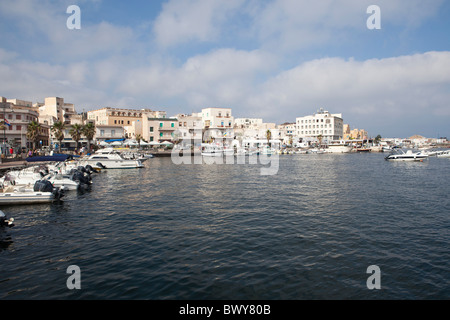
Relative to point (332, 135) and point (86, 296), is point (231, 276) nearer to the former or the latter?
point (86, 296)

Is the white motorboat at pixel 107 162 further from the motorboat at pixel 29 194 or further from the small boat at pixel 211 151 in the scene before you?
the small boat at pixel 211 151

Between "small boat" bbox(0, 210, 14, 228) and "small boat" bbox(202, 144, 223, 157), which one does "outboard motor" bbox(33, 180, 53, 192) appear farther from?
"small boat" bbox(202, 144, 223, 157)

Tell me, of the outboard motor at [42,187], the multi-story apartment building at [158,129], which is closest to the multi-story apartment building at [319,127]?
the multi-story apartment building at [158,129]

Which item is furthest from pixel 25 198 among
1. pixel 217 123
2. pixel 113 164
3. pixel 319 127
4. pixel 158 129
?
pixel 319 127

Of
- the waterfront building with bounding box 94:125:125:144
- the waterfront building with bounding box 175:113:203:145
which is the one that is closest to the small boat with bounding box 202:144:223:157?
the waterfront building with bounding box 175:113:203:145

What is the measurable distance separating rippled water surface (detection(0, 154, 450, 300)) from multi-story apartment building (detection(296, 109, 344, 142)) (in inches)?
5364

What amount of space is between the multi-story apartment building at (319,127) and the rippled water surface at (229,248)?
136 m

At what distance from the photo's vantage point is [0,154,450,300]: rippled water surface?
9.24 metres

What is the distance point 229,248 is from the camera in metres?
12.6

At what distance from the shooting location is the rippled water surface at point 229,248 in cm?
924

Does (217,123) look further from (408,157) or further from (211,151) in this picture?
(408,157)
